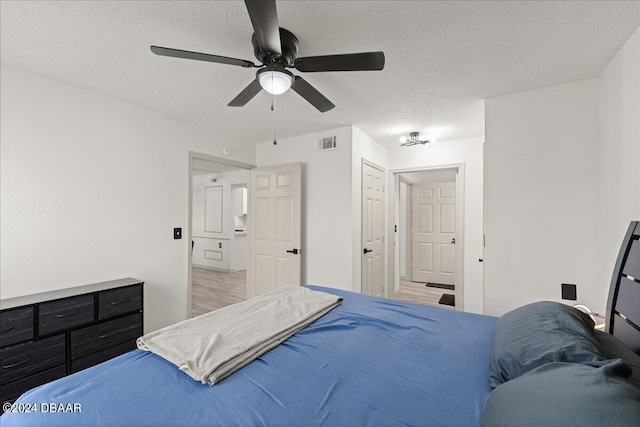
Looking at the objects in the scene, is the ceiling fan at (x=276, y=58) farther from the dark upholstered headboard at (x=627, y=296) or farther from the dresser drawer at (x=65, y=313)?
the dresser drawer at (x=65, y=313)

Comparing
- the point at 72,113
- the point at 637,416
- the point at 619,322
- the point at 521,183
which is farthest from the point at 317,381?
the point at 72,113

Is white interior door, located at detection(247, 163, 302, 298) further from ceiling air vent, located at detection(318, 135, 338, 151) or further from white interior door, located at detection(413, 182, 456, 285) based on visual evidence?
white interior door, located at detection(413, 182, 456, 285)

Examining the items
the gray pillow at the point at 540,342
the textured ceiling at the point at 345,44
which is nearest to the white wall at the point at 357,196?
the textured ceiling at the point at 345,44

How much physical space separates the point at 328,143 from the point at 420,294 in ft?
10.6

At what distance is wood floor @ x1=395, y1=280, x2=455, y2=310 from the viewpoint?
4.57 m

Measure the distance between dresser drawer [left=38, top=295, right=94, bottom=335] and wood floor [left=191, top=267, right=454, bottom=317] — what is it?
5.42ft

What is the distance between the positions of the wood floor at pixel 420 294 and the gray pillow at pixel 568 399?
12.5 feet

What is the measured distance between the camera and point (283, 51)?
1676mm

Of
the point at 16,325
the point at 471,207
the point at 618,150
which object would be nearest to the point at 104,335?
the point at 16,325

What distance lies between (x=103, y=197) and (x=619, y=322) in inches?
155

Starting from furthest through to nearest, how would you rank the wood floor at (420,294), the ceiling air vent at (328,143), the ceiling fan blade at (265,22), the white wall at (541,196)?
the wood floor at (420,294) < the ceiling air vent at (328,143) < the white wall at (541,196) < the ceiling fan blade at (265,22)

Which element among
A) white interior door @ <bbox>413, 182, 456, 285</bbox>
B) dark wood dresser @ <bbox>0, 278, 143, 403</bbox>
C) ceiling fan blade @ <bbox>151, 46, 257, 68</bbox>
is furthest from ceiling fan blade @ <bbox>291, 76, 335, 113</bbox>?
white interior door @ <bbox>413, 182, 456, 285</bbox>

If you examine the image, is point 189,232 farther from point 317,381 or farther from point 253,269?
point 317,381

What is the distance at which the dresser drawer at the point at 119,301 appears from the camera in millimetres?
2316
